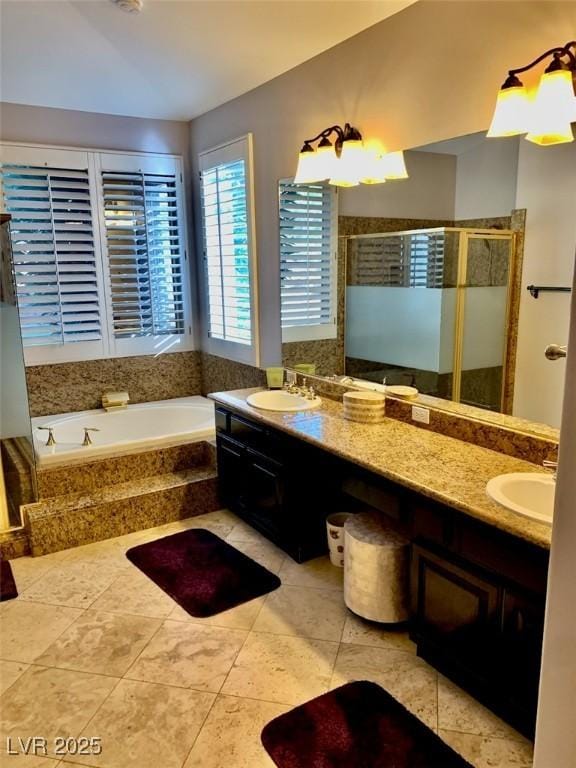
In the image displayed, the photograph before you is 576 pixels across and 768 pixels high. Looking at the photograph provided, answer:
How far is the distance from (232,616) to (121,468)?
4.57 ft

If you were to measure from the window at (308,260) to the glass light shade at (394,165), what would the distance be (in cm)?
44

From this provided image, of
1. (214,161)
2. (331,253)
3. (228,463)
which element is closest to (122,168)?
(214,161)

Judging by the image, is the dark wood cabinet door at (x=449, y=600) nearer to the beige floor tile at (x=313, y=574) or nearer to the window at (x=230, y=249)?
the beige floor tile at (x=313, y=574)

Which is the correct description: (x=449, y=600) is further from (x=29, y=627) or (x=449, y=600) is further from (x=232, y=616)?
(x=29, y=627)

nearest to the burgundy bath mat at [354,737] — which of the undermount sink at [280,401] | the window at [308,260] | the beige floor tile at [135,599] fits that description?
the beige floor tile at [135,599]

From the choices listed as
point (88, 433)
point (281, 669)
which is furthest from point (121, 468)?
point (281, 669)

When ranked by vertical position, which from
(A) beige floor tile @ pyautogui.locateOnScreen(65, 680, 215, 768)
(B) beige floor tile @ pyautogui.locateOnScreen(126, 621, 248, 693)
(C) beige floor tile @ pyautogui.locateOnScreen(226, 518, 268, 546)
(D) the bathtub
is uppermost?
(D) the bathtub

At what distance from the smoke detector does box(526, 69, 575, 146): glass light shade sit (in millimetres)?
1763

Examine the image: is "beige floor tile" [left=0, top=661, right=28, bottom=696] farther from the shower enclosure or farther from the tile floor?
the shower enclosure

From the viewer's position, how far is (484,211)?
2334 millimetres

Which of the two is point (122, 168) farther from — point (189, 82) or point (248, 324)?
point (248, 324)

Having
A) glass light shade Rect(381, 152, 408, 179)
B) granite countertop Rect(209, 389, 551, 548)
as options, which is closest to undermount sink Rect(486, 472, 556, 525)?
granite countertop Rect(209, 389, 551, 548)

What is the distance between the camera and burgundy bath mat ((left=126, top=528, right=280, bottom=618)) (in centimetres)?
275

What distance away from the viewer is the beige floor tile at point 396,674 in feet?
6.79
